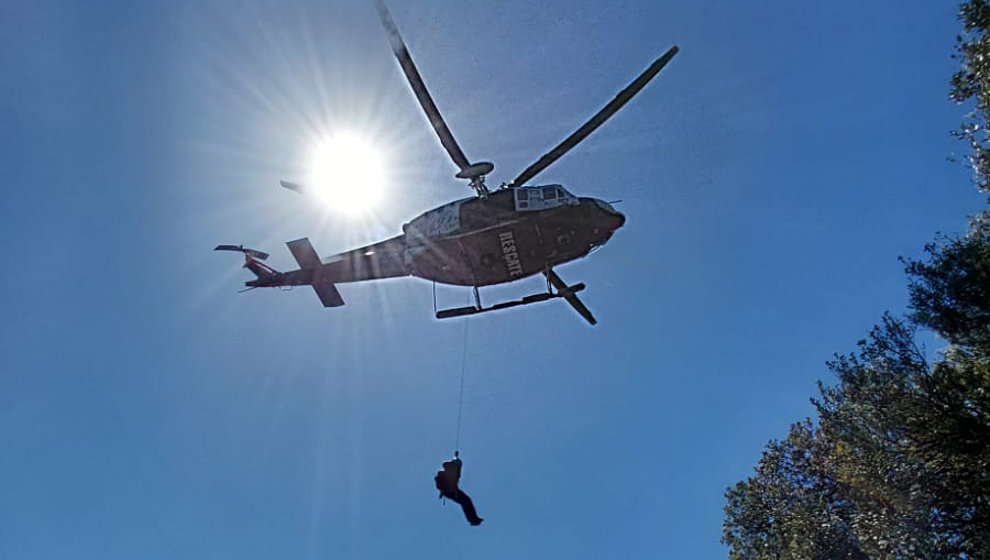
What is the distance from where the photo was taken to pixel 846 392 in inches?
779

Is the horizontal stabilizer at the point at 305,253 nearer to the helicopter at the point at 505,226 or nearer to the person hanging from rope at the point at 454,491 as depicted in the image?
the helicopter at the point at 505,226

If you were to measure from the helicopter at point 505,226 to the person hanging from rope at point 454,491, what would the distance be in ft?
13.6

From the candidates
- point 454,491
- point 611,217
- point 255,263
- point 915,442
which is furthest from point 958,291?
point 255,263

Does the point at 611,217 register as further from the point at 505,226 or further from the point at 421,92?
the point at 421,92

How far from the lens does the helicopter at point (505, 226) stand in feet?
44.3

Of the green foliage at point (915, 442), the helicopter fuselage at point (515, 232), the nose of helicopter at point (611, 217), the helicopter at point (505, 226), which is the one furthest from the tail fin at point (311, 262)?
the green foliage at point (915, 442)

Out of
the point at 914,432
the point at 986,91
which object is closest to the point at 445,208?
the point at 986,91

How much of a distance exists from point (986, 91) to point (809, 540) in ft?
47.7

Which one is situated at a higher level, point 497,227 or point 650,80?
point 650,80

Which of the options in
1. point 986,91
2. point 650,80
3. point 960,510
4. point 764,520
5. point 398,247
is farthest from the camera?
point 764,520

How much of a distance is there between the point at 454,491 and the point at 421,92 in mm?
9304

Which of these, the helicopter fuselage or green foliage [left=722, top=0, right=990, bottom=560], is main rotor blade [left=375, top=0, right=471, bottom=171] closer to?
the helicopter fuselage

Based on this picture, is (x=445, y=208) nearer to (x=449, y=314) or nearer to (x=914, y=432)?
(x=449, y=314)

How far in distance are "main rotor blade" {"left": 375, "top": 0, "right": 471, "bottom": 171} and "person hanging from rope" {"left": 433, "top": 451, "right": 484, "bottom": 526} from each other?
7322 mm
